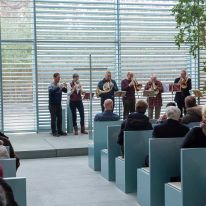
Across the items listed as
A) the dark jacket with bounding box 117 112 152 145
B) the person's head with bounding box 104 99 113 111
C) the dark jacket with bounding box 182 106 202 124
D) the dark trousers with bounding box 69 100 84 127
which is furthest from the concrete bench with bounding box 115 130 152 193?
the dark trousers with bounding box 69 100 84 127

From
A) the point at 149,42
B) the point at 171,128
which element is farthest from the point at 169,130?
the point at 149,42

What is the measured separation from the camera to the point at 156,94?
486 inches

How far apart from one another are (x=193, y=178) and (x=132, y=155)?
1636mm

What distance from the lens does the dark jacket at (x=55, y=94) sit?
35.4 feet

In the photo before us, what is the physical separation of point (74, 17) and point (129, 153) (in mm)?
7066

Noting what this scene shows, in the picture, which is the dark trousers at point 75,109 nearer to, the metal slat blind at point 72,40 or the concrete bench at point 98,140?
the metal slat blind at point 72,40

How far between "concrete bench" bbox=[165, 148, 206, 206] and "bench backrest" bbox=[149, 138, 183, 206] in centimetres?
64

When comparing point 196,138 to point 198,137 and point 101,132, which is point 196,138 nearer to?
point 198,137

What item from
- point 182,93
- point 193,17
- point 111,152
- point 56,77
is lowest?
point 111,152

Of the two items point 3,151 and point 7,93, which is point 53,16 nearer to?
point 7,93

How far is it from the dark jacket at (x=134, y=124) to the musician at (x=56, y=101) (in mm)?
4831

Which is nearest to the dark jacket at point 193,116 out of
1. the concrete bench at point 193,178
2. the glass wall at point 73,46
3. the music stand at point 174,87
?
the concrete bench at point 193,178

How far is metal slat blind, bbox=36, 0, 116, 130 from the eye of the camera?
12172 millimetres

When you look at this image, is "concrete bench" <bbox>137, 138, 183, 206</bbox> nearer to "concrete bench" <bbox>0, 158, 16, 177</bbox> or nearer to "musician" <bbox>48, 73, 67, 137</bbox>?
"concrete bench" <bbox>0, 158, 16, 177</bbox>
